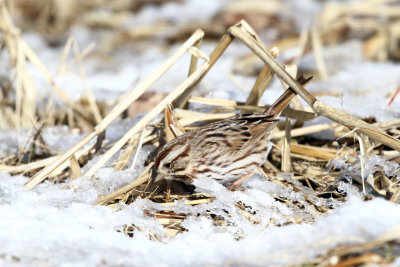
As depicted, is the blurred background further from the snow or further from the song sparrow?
the snow

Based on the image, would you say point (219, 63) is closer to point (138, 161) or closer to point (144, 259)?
point (138, 161)

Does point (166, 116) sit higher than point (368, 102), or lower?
lower

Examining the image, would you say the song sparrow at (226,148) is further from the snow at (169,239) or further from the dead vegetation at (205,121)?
the snow at (169,239)

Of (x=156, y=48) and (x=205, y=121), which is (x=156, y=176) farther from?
(x=156, y=48)

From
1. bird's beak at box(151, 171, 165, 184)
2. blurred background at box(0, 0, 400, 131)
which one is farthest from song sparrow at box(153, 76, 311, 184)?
blurred background at box(0, 0, 400, 131)

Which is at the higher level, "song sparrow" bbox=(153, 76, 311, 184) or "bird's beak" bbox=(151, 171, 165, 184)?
"song sparrow" bbox=(153, 76, 311, 184)

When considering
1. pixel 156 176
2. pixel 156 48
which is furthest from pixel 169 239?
pixel 156 48

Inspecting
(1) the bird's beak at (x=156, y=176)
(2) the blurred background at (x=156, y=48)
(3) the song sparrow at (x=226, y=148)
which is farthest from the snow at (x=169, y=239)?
(2) the blurred background at (x=156, y=48)

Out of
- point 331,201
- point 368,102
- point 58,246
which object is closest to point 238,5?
point 368,102
